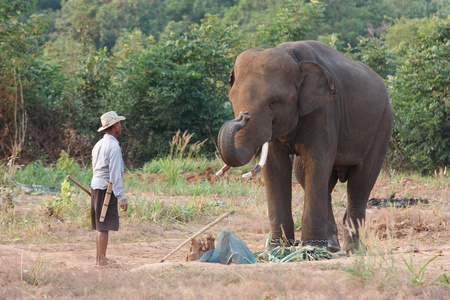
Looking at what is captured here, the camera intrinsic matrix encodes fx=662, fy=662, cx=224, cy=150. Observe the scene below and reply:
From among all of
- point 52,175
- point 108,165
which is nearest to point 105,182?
point 108,165

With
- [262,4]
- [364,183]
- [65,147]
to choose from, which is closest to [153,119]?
[65,147]

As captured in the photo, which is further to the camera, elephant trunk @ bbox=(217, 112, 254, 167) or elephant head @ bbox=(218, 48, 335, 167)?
elephant head @ bbox=(218, 48, 335, 167)

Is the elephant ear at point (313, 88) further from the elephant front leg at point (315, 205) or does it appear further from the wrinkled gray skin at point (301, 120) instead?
the elephant front leg at point (315, 205)

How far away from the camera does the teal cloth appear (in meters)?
6.19

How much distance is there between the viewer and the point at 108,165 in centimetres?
677

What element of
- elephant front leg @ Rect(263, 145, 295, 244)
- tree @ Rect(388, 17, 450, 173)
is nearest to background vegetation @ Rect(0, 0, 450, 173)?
tree @ Rect(388, 17, 450, 173)

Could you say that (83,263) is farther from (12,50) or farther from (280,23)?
(280,23)

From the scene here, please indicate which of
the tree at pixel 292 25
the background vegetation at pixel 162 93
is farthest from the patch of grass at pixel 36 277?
the tree at pixel 292 25

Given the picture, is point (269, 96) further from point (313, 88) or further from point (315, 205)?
point (315, 205)

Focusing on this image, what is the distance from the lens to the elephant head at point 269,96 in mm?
6250

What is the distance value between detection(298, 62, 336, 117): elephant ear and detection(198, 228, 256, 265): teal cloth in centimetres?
148

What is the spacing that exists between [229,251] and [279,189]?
3.82 feet

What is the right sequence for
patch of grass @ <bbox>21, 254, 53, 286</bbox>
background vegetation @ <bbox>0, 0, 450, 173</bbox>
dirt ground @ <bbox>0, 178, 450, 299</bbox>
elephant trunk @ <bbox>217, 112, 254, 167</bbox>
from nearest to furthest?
dirt ground @ <bbox>0, 178, 450, 299</bbox>
patch of grass @ <bbox>21, 254, 53, 286</bbox>
elephant trunk @ <bbox>217, 112, 254, 167</bbox>
background vegetation @ <bbox>0, 0, 450, 173</bbox>

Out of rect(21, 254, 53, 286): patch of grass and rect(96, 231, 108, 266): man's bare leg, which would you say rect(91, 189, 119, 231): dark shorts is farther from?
rect(21, 254, 53, 286): patch of grass
